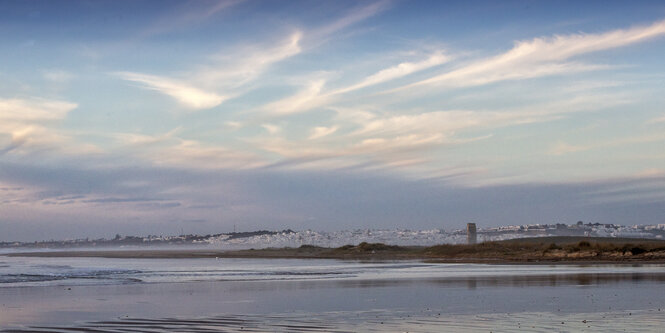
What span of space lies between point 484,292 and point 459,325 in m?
7.65

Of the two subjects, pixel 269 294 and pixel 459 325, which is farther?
pixel 269 294

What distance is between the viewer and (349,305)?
1823 cm

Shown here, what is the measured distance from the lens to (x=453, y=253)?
58594mm

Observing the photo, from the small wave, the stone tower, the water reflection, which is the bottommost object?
the water reflection

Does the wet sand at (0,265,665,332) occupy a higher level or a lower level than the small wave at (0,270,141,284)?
lower

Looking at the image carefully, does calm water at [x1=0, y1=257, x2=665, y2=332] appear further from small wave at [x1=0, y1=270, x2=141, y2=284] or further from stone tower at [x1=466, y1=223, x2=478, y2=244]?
stone tower at [x1=466, y1=223, x2=478, y2=244]

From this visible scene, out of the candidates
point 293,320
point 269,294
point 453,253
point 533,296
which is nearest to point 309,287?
point 269,294

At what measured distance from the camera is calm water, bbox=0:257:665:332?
1433cm

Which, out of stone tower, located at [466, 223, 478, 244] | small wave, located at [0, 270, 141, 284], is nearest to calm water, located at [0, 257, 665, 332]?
small wave, located at [0, 270, 141, 284]

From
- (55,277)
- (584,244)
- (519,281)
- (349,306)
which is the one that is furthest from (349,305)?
(584,244)

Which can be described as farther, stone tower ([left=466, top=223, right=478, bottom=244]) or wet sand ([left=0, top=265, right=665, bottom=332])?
stone tower ([left=466, top=223, right=478, bottom=244])

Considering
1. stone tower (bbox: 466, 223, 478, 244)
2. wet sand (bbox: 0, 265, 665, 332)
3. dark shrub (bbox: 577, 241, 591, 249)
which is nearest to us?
wet sand (bbox: 0, 265, 665, 332)

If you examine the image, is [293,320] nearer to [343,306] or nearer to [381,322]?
[381,322]

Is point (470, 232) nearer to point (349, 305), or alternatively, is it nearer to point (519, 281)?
point (519, 281)
